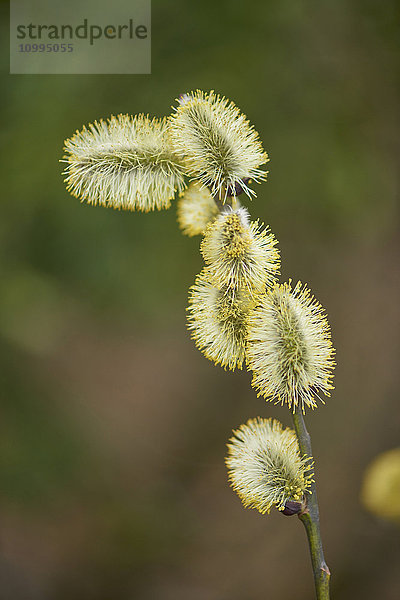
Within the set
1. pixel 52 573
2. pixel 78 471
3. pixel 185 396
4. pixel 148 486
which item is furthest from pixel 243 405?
pixel 52 573

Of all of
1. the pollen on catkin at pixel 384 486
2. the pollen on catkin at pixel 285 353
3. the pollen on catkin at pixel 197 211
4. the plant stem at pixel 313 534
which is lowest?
the pollen on catkin at pixel 384 486

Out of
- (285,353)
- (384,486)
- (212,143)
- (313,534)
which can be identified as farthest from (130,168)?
(384,486)

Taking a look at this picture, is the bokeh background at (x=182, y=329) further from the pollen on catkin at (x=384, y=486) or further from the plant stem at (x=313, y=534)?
the plant stem at (x=313, y=534)

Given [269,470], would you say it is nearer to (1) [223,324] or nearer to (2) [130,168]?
(1) [223,324]

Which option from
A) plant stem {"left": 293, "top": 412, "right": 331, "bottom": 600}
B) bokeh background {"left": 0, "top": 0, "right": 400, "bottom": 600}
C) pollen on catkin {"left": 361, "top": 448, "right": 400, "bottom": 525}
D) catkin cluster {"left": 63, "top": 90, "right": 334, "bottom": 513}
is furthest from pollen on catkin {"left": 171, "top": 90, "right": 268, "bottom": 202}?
bokeh background {"left": 0, "top": 0, "right": 400, "bottom": 600}

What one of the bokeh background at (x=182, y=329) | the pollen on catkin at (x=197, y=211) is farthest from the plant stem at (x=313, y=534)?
the bokeh background at (x=182, y=329)
